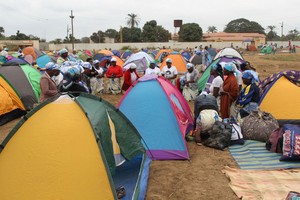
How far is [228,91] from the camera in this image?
7.01 metres

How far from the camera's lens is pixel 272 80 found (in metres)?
7.09

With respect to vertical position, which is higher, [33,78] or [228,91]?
[33,78]

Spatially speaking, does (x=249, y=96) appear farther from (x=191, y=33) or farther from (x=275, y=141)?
(x=191, y=33)

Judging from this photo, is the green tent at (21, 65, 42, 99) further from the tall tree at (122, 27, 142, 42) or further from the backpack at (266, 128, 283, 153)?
the tall tree at (122, 27, 142, 42)

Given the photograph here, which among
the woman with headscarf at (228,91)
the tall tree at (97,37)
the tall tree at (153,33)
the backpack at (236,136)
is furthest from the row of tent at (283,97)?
the tall tree at (97,37)

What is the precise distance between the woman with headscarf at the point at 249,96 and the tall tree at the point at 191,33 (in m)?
50.4

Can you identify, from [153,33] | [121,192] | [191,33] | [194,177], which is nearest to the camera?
[121,192]

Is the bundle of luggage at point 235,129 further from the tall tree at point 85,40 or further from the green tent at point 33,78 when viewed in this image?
the tall tree at point 85,40

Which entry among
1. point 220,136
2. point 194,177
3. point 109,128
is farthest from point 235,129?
point 109,128

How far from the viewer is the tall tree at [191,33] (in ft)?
183

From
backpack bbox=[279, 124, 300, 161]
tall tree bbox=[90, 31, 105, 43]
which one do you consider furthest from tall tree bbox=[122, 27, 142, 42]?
backpack bbox=[279, 124, 300, 161]

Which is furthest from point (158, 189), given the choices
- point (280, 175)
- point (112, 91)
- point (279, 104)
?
point (112, 91)

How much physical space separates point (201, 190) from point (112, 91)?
822 centimetres

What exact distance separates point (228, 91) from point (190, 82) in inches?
123
